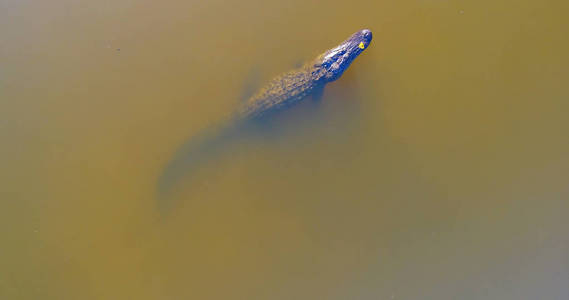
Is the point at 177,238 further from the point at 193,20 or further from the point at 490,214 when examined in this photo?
the point at 490,214

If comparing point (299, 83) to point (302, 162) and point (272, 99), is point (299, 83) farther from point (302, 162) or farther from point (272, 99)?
point (302, 162)

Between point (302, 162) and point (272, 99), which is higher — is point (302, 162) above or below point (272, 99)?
below

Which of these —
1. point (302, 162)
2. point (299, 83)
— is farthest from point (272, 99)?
point (302, 162)

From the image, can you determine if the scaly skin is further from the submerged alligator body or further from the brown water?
the brown water

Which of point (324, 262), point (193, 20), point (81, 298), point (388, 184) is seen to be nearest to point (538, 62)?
point (388, 184)

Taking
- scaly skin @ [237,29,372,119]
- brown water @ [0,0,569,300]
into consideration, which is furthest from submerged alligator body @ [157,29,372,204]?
brown water @ [0,0,569,300]
